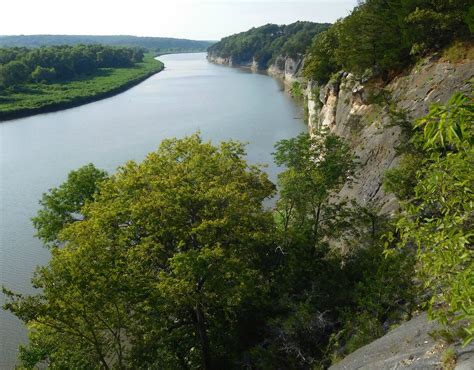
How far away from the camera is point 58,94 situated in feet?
278

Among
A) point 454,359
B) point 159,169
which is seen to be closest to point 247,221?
point 159,169

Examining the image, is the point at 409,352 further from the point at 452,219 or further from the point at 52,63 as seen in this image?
the point at 52,63

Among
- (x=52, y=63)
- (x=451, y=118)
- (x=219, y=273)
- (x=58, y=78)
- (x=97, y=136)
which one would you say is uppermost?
(x=451, y=118)

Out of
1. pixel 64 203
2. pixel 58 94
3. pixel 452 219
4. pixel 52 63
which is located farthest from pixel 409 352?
pixel 52 63

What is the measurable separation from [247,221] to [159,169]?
4142 millimetres

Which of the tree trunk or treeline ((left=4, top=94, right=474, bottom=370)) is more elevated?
treeline ((left=4, top=94, right=474, bottom=370))

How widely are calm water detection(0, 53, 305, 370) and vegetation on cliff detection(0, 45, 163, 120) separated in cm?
416

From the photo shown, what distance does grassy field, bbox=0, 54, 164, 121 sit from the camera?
7225cm

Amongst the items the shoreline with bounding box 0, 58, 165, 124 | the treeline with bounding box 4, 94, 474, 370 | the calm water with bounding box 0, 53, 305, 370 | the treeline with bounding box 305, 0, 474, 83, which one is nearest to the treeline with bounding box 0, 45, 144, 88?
the shoreline with bounding box 0, 58, 165, 124

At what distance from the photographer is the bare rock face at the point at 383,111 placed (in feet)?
70.9

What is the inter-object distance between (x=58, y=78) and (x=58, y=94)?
90.0ft

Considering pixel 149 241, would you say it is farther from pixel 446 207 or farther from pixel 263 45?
pixel 263 45

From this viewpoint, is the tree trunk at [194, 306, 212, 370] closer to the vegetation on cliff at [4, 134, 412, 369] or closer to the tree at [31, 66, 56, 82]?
the vegetation on cliff at [4, 134, 412, 369]

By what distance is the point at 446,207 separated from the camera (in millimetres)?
5691
